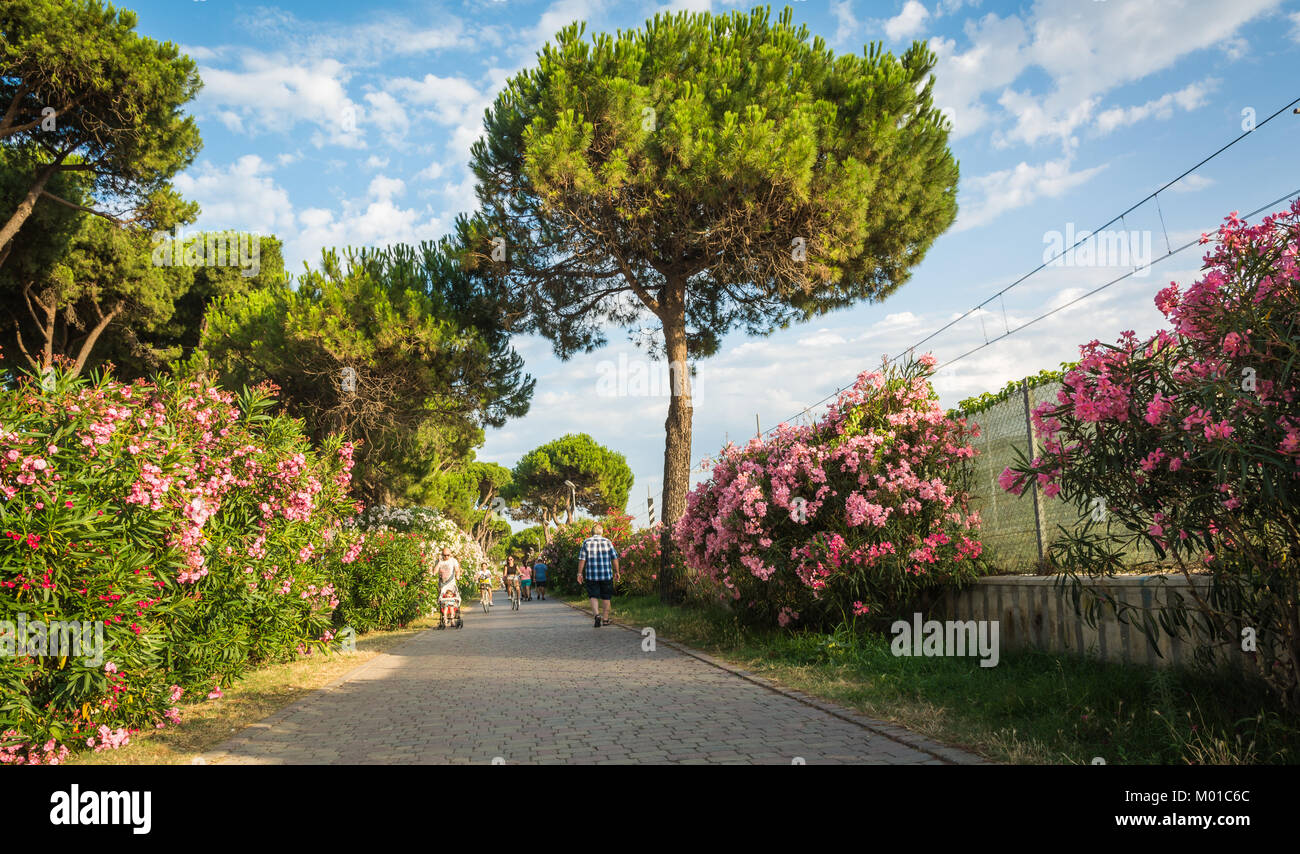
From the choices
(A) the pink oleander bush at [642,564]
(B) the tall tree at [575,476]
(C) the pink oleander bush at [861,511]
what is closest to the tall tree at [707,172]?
(A) the pink oleander bush at [642,564]

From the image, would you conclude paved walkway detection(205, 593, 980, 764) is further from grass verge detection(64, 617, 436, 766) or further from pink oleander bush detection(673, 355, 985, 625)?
pink oleander bush detection(673, 355, 985, 625)

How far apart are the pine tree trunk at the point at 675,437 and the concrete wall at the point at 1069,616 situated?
798cm

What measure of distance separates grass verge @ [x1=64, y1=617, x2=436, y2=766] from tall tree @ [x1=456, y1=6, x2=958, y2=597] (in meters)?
7.84

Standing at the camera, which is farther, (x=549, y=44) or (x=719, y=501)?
(x=549, y=44)

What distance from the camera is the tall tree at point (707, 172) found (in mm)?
14359

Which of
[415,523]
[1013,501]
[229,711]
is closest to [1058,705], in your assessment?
[1013,501]

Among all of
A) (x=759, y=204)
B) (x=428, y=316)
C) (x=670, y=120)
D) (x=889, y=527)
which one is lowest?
(x=889, y=527)

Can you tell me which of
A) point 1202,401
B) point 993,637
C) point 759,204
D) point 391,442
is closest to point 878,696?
point 993,637

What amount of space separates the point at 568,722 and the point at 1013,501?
15.5 ft

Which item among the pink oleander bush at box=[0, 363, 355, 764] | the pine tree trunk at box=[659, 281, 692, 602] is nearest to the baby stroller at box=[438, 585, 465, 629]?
the pine tree trunk at box=[659, 281, 692, 602]

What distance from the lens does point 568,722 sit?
589cm
